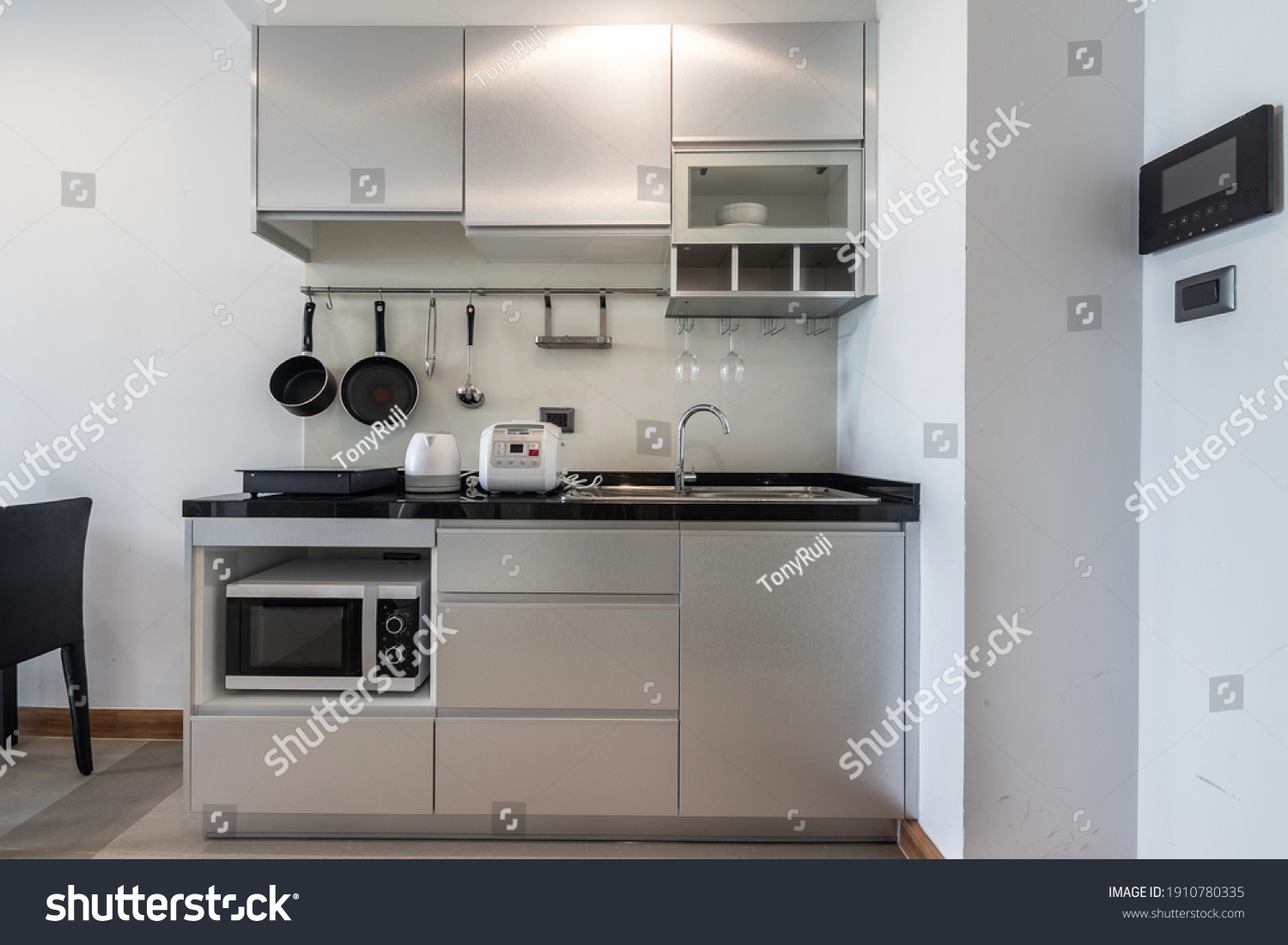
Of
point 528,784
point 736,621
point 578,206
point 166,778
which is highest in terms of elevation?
point 578,206

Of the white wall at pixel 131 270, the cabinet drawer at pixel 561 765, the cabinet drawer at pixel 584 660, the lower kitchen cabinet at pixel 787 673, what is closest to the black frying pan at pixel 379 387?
the white wall at pixel 131 270

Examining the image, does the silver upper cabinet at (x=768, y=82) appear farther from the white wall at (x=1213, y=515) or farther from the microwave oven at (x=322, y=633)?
the microwave oven at (x=322, y=633)

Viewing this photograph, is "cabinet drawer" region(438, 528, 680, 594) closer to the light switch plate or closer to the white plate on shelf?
the white plate on shelf

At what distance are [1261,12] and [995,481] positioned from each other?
3.00ft

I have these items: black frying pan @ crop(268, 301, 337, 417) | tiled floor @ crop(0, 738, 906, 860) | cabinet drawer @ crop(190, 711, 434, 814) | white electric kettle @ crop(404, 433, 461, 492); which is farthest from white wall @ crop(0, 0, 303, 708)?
cabinet drawer @ crop(190, 711, 434, 814)

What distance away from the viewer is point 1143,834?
55.7 inches

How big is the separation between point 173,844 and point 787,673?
5.26ft

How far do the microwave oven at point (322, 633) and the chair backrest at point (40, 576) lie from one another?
673 mm

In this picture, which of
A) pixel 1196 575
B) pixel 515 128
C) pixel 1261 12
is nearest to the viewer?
pixel 1261 12

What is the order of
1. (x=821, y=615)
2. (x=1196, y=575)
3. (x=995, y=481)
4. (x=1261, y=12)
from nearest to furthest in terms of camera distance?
(x=1261, y=12), (x=1196, y=575), (x=995, y=481), (x=821, y=615)

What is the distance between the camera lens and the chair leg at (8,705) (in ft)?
7.14
